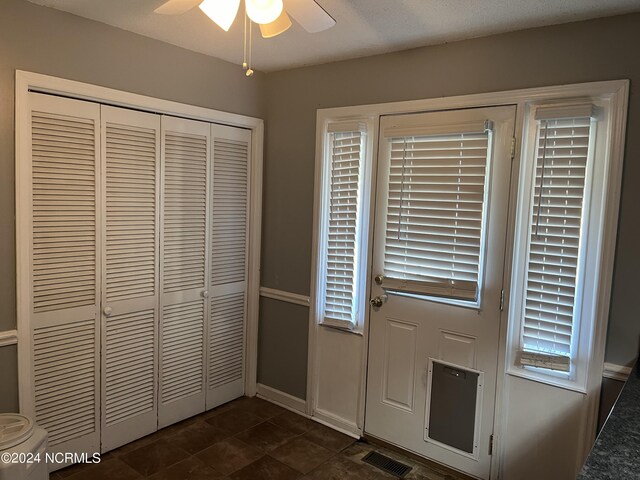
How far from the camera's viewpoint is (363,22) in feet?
7.70

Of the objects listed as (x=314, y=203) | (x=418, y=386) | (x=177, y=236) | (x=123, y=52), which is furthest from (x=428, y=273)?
(x=123, y=52)

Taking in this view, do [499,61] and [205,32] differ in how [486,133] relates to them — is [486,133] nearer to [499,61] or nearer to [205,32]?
[499,61]

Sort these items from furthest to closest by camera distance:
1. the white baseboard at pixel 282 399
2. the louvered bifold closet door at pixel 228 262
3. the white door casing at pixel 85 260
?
the white baseboard at pixel 282 399, the louvered bifold closet door at pixel 228 262, the white door casing at pixel 85 260

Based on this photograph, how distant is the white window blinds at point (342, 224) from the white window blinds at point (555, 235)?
1.04m

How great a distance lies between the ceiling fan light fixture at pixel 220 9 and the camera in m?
1.62

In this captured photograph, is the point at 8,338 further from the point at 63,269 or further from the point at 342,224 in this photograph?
the point at 342,224

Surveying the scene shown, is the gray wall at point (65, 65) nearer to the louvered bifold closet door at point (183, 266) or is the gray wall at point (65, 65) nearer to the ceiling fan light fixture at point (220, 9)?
the louvered bifold closet door at point (183, 266)

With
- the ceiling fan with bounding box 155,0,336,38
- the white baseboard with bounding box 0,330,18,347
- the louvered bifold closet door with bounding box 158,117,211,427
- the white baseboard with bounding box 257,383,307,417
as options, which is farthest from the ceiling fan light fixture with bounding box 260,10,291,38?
the white baseboard with bounding box 257,383,307,417

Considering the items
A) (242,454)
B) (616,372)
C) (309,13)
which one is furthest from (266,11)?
(242,454)

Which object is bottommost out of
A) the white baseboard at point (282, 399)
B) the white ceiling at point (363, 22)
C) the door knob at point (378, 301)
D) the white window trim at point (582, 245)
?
the white baseboard at point (282, 399)

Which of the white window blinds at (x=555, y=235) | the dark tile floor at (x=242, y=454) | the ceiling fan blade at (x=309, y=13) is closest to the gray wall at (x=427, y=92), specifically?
the white window blinds at (x=555, y=235)

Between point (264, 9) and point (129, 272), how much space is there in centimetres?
178

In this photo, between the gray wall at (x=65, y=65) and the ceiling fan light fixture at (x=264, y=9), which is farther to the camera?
the gray wall at (x=65, y=65)

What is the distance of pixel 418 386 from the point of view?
276cm
